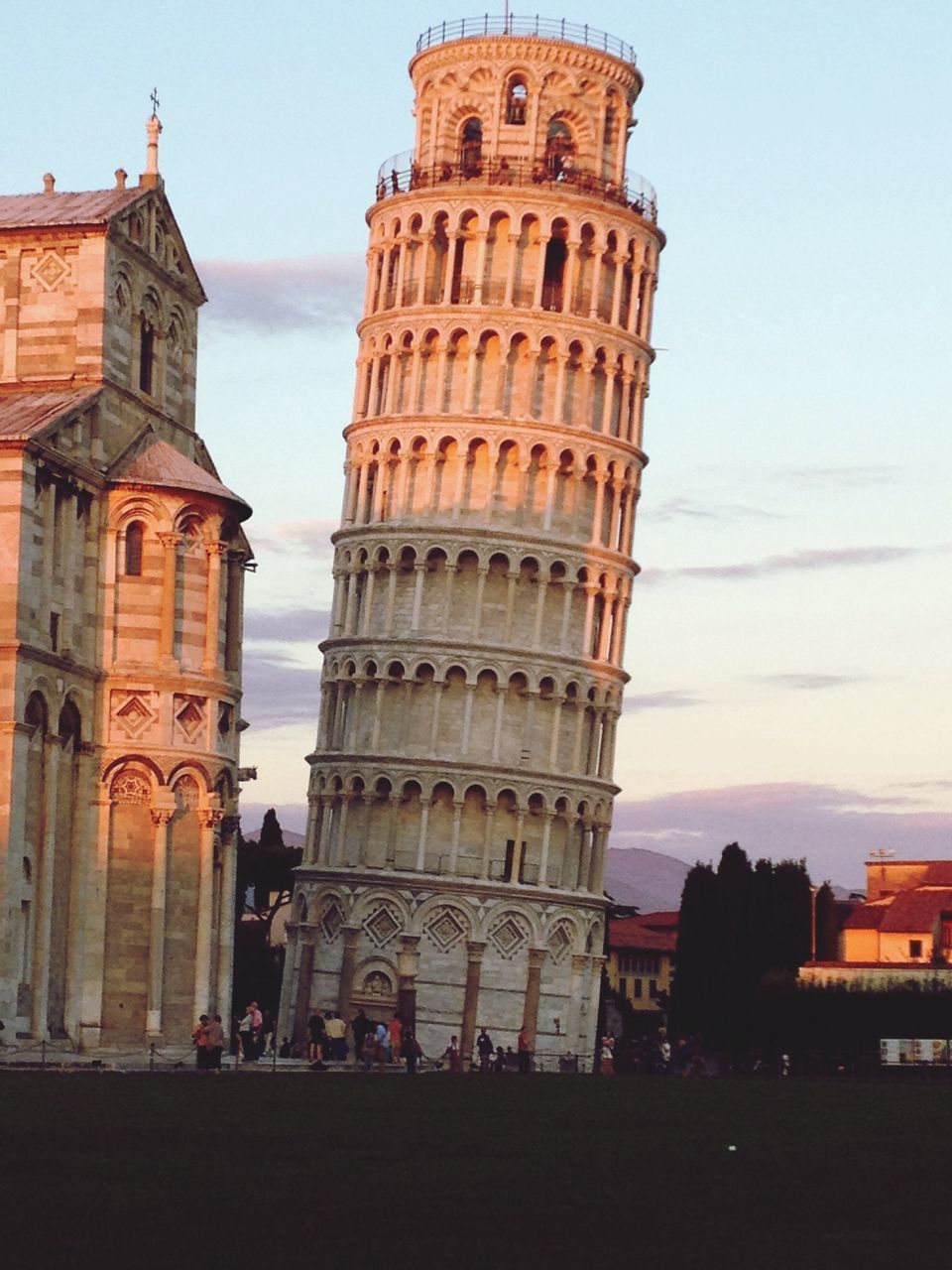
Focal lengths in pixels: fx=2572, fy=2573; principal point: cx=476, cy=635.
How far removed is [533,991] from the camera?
83.5 metres

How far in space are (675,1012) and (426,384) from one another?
992 inches

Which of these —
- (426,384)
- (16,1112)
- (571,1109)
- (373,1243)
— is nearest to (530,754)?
(426,384)

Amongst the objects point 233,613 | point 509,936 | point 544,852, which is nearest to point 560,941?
point 509,936

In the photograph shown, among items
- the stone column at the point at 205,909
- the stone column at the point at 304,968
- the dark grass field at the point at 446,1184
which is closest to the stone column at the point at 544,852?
the stone column at the point at 304,968

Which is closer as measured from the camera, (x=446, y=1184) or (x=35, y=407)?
(x=446, y=1184)

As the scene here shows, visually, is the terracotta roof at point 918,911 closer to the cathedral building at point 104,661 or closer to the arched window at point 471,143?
the arched window at point 471,143

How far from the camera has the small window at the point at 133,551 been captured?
167 ft

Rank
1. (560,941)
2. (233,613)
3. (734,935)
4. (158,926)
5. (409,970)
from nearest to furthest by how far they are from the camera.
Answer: (158,926) < (233,613) < (409,970) < (560,941) < (734,935)

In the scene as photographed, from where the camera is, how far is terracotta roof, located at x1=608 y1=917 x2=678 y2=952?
15475 centimetres

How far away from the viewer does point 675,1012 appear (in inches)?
3708

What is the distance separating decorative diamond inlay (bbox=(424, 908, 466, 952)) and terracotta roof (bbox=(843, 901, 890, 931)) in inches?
1280

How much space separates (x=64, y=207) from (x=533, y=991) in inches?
1502

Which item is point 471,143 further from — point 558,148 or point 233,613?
point 233,613

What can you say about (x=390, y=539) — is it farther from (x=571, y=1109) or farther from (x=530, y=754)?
(x=571, y=1109)
